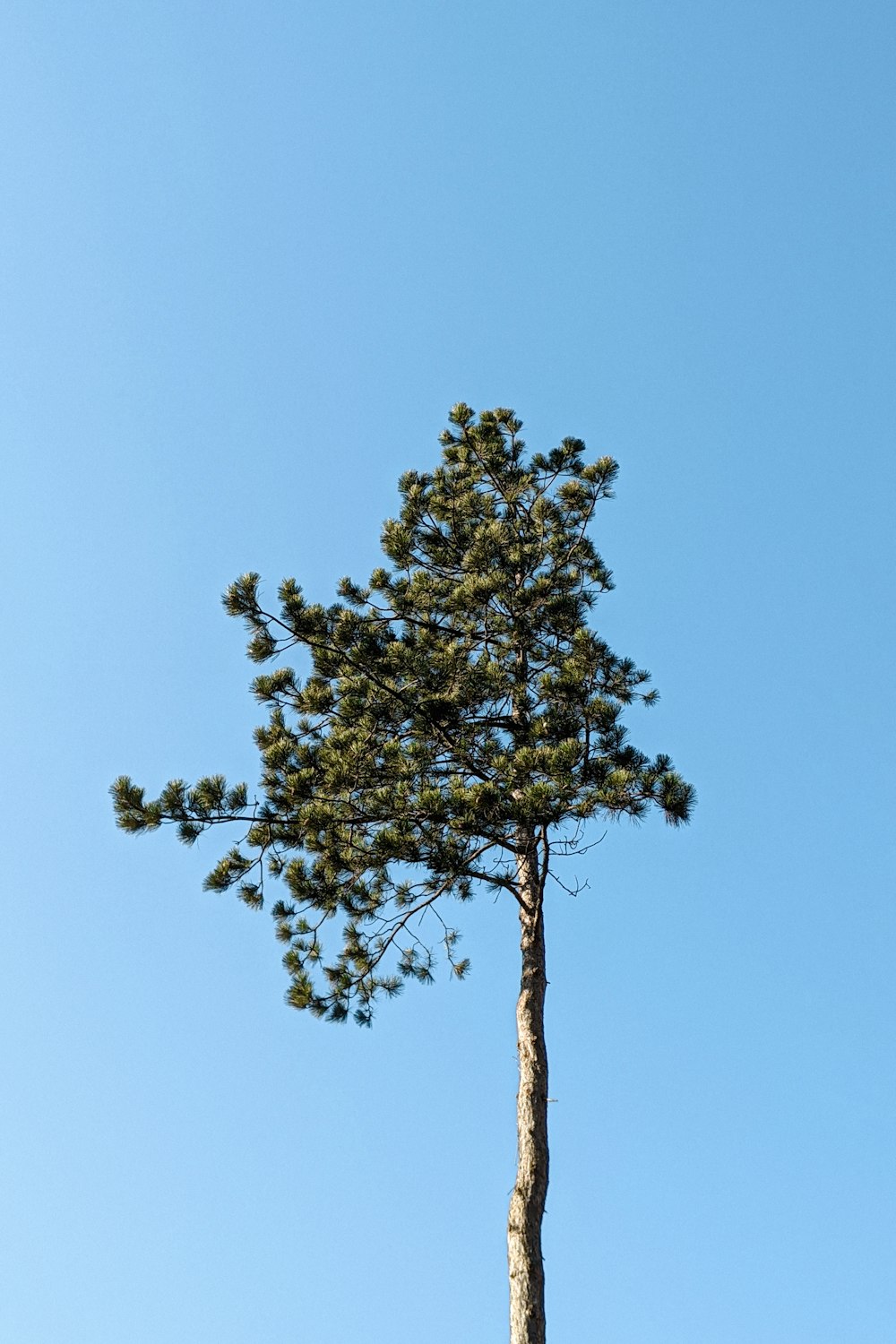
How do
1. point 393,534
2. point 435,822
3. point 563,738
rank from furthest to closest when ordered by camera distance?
point 393,534 → point 563,738 → point 435,822

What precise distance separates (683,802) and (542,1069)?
8.82ft

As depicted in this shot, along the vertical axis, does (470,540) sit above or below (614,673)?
above

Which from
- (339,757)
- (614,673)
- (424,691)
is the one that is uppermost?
(614,673)

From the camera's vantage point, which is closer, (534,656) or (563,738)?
(563,738)

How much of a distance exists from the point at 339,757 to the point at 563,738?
2.15 meters

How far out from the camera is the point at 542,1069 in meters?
9.67

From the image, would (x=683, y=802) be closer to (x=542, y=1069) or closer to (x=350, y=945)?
(x=542, y=1069)

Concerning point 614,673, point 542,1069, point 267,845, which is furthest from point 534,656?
point 542,1069

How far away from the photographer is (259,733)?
12359 millimetres

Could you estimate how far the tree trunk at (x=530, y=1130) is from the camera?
27.4ft

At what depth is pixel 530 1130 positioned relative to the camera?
930 centimetres

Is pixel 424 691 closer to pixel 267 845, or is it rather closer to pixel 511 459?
pixel 267 845

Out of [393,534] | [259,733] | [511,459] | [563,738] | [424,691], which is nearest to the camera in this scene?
[563,738]

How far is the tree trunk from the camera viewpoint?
A: 8352mm
